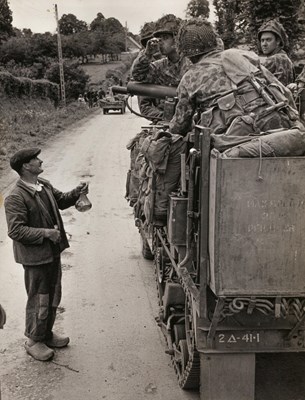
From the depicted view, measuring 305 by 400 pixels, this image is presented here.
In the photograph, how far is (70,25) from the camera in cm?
9619

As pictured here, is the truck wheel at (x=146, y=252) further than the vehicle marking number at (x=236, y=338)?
Yes

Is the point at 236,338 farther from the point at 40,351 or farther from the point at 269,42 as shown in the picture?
the point at 269,42

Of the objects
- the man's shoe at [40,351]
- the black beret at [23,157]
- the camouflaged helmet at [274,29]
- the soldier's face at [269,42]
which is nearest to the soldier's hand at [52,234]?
the black beret at [23,157]

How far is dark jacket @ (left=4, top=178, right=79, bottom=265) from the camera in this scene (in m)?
5.59

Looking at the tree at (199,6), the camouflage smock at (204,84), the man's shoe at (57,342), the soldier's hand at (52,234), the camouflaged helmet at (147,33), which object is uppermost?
the tree at (199,6)

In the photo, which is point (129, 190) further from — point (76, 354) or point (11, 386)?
point (11, 386)

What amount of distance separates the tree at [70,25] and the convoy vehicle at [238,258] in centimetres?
9331

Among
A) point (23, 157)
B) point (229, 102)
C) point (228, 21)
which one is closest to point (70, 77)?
point (228, 21)

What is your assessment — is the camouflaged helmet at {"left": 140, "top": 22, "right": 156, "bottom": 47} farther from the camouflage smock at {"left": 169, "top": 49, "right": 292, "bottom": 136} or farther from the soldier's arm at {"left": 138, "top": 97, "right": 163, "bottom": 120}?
the camouflage smock at {"left": 169, "top": 49, "right": 292, "bottom": 136}

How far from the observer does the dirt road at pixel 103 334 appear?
5.30 metres

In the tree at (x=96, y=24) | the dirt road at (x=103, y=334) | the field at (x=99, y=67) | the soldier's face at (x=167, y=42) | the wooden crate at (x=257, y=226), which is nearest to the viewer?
the wooden crate at (x=257, y=226)

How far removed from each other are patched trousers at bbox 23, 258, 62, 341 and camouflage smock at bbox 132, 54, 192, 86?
2.28m

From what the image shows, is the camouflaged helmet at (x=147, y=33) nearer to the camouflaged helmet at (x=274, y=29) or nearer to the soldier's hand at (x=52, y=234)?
the camouflaged helmet at (x=274, y=29)

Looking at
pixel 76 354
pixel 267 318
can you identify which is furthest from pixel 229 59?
pixel 76 354
